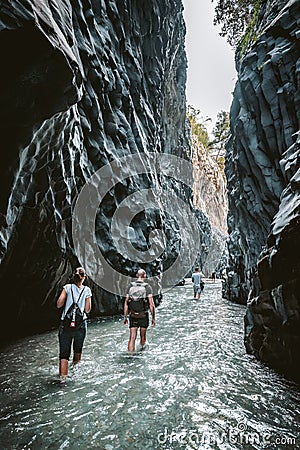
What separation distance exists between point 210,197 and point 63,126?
178 ft

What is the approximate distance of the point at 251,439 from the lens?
3.30 m

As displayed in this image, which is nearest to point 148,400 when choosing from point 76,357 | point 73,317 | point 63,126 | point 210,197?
point 73,317

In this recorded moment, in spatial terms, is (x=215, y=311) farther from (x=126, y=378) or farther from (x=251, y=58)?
(x=251, y=58)

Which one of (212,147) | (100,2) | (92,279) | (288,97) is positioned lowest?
(92,279)

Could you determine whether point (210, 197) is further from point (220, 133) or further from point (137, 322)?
point (137, 322)

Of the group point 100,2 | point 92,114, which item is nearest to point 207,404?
point 92,114

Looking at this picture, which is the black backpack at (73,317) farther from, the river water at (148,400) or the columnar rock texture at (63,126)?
the columnar rock texture at (63,126)

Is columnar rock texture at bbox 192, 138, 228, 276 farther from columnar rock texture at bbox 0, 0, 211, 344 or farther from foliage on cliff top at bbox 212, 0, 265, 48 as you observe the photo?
columnar rock texture at bbox 0, 0, 211, 344

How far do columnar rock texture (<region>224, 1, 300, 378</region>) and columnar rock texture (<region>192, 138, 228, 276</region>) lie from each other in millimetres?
30357

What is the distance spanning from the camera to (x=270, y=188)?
11688 mm

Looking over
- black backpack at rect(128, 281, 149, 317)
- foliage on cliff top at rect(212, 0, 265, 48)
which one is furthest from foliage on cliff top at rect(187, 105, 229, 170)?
black backpack at rect(128, 281, 149, 317)

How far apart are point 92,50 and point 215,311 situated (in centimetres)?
1134

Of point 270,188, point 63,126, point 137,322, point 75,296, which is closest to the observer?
point 75,296

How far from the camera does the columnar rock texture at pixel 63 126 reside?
4.51m
